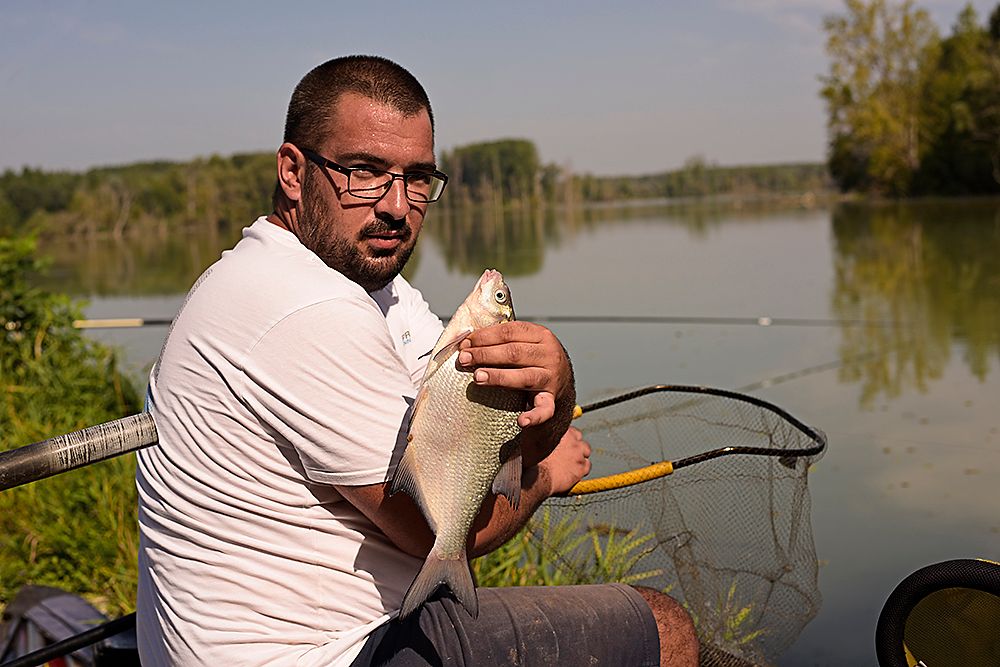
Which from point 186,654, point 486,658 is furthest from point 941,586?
point 186,654

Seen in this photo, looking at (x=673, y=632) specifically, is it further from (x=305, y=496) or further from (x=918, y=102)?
(x=918, y=102)

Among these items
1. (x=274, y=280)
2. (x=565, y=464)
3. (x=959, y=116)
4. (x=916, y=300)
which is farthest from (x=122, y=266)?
(x=959, y=116)

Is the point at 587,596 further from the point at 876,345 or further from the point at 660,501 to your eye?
the point at 876,345

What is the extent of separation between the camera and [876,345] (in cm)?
1135

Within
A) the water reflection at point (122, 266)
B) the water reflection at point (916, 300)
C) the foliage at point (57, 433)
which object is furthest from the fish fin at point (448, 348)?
the water reflection at point (122, 266)

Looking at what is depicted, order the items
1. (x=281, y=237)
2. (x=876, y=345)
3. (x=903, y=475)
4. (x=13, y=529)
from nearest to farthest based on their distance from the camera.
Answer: (x=281, y=237)
(x=13, y=529)
(x=903, y=475)
(x=876, y=345)

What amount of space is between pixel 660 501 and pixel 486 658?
4.18 feet

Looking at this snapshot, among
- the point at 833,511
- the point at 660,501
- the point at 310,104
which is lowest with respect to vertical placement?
the point at 833,511

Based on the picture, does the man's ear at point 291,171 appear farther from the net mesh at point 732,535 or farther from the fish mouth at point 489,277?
the net mesh at point 732,535

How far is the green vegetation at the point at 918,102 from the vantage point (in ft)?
144

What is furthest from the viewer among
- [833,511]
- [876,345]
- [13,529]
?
[876,345]

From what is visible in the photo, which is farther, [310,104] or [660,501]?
[660,501]

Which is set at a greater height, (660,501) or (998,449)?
(660,501)

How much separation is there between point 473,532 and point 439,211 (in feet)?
245
